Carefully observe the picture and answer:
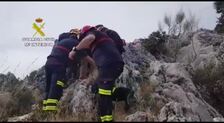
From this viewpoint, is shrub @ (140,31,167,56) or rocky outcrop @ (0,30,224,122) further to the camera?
shrub @ (140,31,167,56)

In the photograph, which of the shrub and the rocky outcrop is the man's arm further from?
the shrub

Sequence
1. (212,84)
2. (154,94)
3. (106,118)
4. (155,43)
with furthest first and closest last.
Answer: (155,43), (212,84), (154,94), (106,118)

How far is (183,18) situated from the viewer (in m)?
19.7

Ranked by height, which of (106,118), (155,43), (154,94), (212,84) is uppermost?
(155,43)

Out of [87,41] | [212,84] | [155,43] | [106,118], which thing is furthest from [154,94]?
[155,43]

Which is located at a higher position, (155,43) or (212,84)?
(155,43)

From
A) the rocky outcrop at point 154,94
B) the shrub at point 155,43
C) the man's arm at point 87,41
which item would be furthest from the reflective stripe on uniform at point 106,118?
the shrub at point 155,43

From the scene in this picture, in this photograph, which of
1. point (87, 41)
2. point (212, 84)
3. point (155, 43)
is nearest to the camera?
point (87, 41)

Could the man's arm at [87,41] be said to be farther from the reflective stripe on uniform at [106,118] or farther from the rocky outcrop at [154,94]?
the reflective stripe on uniform at [106,118]

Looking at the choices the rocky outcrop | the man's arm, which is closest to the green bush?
the rocky outcrop

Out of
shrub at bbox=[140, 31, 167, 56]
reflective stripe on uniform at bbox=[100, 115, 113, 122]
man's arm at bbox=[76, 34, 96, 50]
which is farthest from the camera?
shrub at bbox=[140, 31, 167, 56]

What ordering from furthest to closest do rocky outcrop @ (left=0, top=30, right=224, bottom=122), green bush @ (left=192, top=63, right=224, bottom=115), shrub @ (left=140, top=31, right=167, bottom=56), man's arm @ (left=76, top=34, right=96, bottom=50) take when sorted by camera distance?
shrub @ (left=140, top=31, right=167, bottom=56), green bush @ (left=192, top=63, right=224, bottom=115), man's arm @ (left=76, top=34, right=96, bottom=50), rocky outcrop @ (left=0, top=30, right=224, bottom=122)

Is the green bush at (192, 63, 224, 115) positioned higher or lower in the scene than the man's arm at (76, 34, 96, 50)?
lower

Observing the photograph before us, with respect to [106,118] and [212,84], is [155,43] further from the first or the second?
[106,118]
